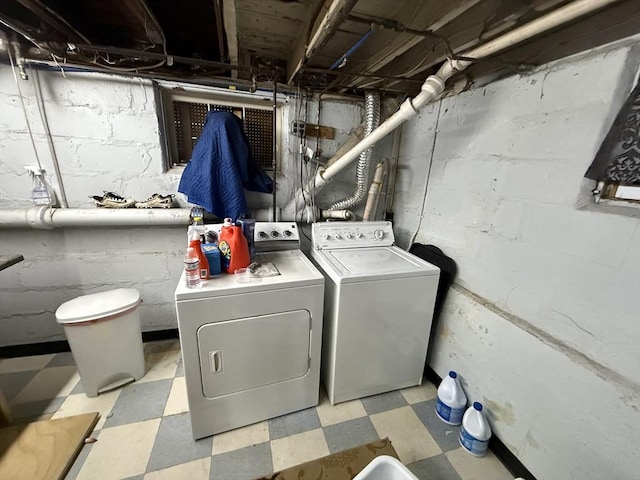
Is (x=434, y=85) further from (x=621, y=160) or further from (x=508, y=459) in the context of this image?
(x=508, y=459)

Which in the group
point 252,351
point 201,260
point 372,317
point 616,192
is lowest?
point 252,351

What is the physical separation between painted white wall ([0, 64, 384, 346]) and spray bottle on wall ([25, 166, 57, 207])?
0.04m

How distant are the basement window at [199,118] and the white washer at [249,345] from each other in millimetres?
1203

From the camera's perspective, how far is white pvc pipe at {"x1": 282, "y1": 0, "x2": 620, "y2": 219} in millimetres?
873

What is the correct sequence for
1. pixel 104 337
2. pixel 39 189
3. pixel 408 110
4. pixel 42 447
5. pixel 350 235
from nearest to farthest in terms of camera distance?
pixel 42 447, pixel 408 110, pixel 104 337, pixel 39 189, pixel 350 235

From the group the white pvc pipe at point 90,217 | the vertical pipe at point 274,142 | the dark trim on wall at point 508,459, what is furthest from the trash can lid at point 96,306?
the dark trim on wall at point 508,459

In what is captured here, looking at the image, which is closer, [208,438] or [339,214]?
[208,438]

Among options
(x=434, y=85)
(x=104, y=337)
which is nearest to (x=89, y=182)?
(x=104, y=337)

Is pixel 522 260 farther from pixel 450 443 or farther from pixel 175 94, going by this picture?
pixel 175 94

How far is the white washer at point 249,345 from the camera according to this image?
1289mm

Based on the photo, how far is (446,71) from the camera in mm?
1350

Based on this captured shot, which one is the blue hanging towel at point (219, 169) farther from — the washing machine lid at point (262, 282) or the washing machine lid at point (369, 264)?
the washing machine lid at point (369, 264)

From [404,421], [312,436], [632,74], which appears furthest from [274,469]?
[632,74]

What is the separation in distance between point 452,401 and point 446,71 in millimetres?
1923
